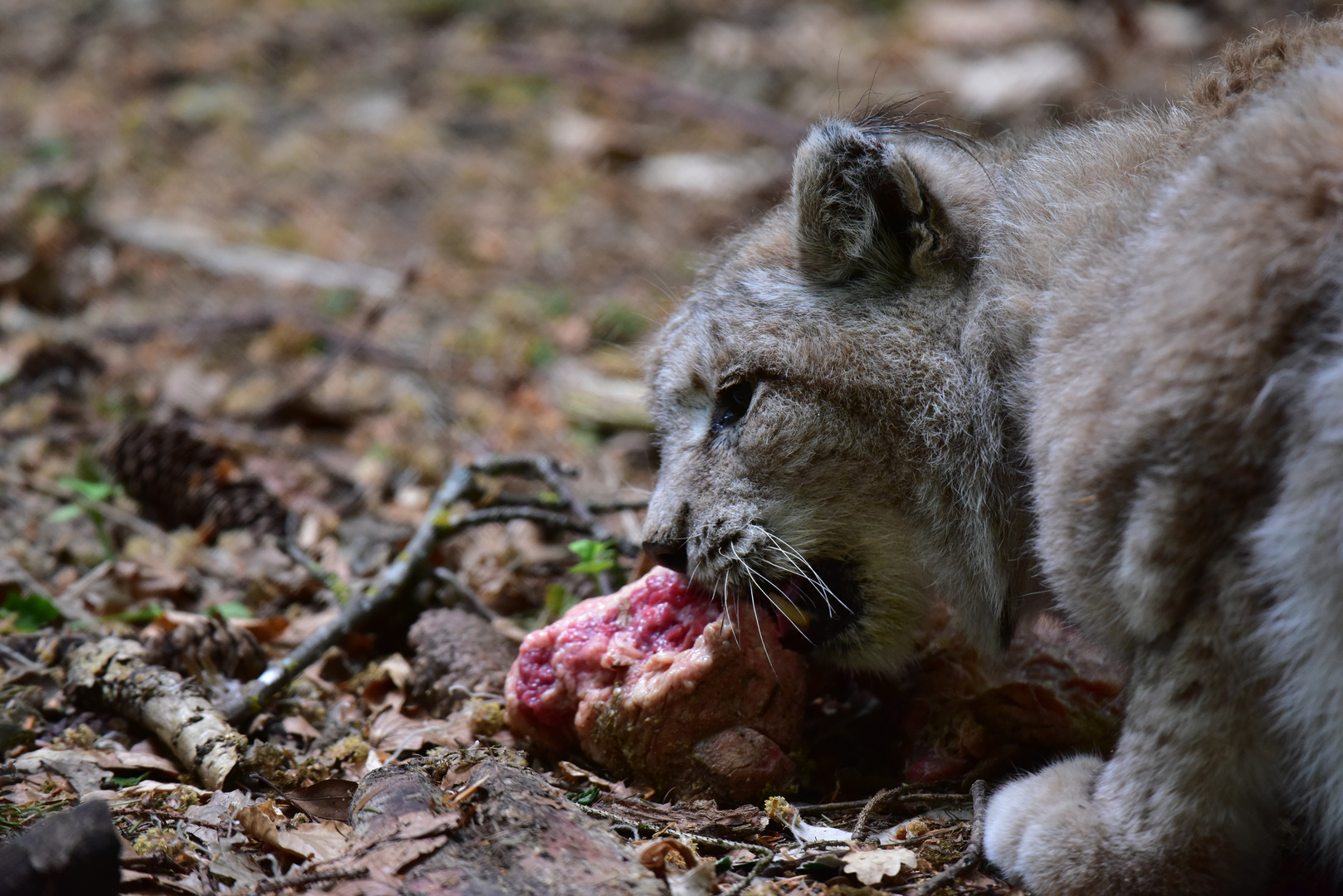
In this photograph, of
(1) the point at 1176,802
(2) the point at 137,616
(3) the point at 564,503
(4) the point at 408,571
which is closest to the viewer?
(1) the point at 1176,802

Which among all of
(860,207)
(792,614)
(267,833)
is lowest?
(267,833)

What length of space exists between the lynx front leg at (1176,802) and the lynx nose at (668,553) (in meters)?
1.38

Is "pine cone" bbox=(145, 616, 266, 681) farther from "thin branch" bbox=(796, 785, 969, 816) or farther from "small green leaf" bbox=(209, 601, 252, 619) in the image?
"thin branch" bbox=(796, 785, 969, 816)

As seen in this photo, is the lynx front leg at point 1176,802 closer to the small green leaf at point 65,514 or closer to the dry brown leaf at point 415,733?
the dry brown leaf at point 415,733

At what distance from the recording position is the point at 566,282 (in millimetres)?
8695

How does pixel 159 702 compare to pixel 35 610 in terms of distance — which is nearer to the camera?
pixel 159 702

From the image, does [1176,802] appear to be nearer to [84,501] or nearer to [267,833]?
[267,833]

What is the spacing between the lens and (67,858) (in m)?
2.39

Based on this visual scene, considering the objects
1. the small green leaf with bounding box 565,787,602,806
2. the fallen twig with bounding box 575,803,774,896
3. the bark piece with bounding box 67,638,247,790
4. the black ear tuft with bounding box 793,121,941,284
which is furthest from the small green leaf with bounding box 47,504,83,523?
the black ear tuft with bounding box 793,121,941,284

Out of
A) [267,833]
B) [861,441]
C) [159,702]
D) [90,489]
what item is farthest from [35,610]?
[861,441]

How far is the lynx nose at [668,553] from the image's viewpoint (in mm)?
3793

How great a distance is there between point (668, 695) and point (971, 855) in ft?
3.28

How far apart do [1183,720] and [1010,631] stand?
1001 mm

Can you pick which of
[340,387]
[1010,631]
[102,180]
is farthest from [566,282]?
[1010,631]
